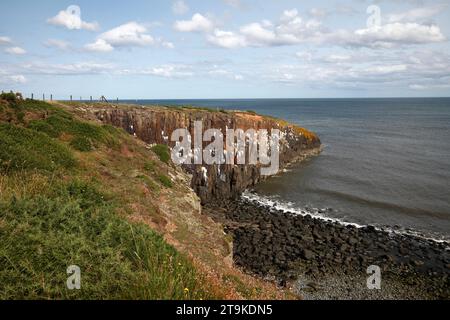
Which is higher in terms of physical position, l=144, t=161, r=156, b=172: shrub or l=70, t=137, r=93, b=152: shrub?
l=70, t=137, r=93, b=152: shrub

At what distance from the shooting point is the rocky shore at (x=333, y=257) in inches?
823

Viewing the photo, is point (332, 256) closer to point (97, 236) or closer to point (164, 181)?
point (164, 181)

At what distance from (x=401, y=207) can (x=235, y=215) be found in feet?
60.0

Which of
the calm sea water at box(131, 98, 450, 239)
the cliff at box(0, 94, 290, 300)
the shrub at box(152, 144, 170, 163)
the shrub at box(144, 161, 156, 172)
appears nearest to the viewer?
the cliff at box(0, 94, 290, 300)

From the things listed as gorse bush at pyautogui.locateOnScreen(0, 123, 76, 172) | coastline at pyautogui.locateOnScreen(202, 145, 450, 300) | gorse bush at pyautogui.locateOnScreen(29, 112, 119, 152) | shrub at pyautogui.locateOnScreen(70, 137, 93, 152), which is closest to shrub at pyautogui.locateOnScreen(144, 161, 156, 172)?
gorse bush at pyautogui.locateOnScreen(29, 112, 119, 152)

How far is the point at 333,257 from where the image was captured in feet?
80.5

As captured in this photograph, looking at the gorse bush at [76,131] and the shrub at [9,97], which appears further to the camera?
the shrub at [9,97]

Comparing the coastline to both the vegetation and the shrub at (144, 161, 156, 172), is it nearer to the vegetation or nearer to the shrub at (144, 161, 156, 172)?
the shrub at (144, 161, 156, 172)

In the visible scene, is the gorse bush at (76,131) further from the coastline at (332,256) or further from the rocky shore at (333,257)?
the rocky shore at (333,257)

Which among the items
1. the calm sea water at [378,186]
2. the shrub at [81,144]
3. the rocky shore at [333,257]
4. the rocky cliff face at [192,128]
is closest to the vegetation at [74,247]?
the shrub at [81,144]

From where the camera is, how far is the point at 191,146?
41375 millimetres

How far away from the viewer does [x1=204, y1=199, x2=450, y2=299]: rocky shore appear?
20.9 metres

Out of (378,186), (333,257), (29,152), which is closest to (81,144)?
(29,152)

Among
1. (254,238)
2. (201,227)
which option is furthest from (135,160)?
(254,238)
